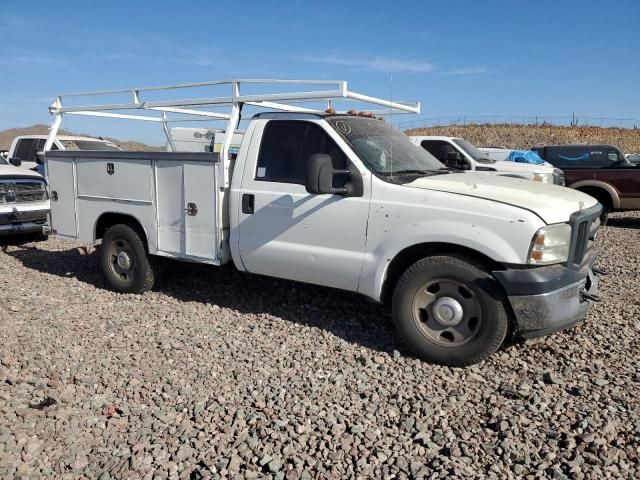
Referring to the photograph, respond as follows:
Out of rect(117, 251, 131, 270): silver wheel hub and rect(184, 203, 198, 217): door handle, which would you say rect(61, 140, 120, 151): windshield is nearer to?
rect(117, 251, 131, 270): silver wheel hub

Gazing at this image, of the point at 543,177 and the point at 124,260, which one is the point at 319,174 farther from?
the point at 543,177

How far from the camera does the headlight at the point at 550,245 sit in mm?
3830

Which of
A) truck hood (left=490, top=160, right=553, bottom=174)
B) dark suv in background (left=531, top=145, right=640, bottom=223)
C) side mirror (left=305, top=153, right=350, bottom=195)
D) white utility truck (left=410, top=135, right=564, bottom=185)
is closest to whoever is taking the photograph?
side mirror (left=305, top=153, right=350, bottom=195)

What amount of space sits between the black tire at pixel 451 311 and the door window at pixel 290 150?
3.90ft

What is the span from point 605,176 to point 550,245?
995cm

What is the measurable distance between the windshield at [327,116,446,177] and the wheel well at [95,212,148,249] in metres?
2.58

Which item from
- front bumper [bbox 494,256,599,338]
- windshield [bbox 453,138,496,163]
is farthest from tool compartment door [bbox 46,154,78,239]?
windshield [bbox 453,138,496,163]

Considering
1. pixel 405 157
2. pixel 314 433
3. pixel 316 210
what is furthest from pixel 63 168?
pixel 314 433

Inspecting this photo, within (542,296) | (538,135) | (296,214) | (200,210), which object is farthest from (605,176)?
(538,135)

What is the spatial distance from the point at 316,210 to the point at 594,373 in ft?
8.21

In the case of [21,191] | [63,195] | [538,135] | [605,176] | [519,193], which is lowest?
[538,135]

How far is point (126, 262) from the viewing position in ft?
20.2

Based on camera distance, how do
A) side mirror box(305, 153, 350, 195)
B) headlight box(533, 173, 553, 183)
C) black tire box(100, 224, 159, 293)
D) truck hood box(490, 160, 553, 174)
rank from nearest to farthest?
1. side mirror box(305, 153, 350, 195)
2. black tire box(100, 224, 159, 293)
3. headlight box(533, 173, 553, 183)
4. truck hood box(490, 160, 553, 174)

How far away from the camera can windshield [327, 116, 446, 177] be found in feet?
15.3
